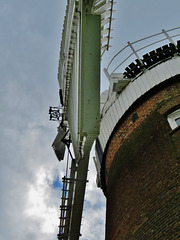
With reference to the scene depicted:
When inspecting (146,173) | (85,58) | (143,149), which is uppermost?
(85,58)

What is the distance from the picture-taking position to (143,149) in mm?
6523

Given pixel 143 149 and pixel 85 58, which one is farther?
pixel 143 149

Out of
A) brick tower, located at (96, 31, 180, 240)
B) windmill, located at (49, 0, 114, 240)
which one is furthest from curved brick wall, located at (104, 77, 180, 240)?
windmill, located at (49, 0, 114, 240)

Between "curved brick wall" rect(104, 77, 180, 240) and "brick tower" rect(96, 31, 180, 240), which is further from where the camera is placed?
"brick tower" rect(96, 31, 180, 240)

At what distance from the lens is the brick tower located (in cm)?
536

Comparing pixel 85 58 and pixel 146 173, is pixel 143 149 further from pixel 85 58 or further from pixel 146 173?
pixel 85 58

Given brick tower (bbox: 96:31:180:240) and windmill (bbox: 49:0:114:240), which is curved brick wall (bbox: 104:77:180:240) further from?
windmill (bbox: 49:0:114:240)

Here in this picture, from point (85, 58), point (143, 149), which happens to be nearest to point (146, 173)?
point (143, 149)

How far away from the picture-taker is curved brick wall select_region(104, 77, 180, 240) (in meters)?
5.23

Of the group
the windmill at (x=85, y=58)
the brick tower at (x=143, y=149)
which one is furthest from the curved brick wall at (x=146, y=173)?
the windmill at (x=85, y=58)

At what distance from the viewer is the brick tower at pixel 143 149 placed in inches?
211

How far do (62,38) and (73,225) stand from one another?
6146 mm

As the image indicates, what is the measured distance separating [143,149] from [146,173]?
0.65m

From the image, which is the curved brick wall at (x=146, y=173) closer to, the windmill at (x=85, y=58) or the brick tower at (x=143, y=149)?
the brick tower at (x=143, y=149)
